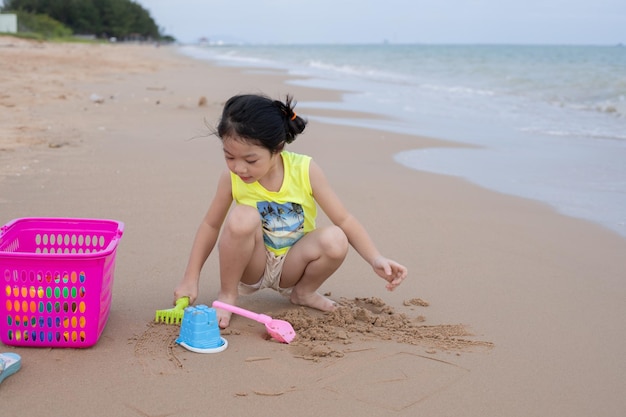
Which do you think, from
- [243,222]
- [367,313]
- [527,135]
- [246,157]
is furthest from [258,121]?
[527,135]

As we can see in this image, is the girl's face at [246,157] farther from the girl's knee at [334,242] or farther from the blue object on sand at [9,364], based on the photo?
the blue object on sand at [9,364]

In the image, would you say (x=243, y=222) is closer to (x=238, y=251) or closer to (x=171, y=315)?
(x=238, y=251)

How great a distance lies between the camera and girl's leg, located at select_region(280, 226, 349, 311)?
2743 millimetres

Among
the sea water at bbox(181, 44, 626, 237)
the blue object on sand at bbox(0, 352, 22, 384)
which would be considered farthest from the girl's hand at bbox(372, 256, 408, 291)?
the sea water at bbox(181, 44, 626, 237)

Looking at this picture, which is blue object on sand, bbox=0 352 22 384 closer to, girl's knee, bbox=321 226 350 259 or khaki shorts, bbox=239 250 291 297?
khaki shorts, bbox=239 250 291 297

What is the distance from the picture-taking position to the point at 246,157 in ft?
8.50

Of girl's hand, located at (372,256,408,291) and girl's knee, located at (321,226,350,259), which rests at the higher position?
girl's knee, located at (321,226,350,259)

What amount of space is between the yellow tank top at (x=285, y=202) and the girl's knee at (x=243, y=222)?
14cm

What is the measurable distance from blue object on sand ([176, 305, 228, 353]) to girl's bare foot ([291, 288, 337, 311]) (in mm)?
579

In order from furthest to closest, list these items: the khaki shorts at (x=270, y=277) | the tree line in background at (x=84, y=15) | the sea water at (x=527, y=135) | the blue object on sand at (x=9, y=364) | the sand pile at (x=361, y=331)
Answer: the tree line in background at (x=84, y=15) → the sea water at (x=527, y=135) → the khaki shorts at (x=270, y=277) → the sand pile at (x=361, y=331) → the blue object on sand at (x=9, y=364)

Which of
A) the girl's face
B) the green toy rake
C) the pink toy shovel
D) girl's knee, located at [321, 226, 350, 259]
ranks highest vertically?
the girl's face

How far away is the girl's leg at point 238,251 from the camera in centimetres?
263

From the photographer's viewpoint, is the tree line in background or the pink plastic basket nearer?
the pink plastic basket

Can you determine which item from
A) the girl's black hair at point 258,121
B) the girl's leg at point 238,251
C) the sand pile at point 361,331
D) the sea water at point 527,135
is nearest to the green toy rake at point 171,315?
the girl's leg at point 238,251
